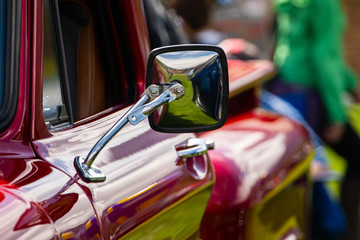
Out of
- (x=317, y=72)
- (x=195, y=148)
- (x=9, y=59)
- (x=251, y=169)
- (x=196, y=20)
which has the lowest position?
(x=317, y=72)

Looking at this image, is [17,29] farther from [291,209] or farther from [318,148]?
[318,148]

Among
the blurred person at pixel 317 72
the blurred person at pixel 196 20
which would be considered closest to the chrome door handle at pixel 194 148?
the blurred person at pixel 317 72

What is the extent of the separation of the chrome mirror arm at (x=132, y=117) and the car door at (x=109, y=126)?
0.03m

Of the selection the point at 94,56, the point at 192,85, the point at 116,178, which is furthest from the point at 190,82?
the point at 94,56

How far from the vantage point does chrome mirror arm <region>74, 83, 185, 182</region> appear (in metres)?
1.54

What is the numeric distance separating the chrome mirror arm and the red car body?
0.03 m

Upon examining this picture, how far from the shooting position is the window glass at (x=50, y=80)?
171cm

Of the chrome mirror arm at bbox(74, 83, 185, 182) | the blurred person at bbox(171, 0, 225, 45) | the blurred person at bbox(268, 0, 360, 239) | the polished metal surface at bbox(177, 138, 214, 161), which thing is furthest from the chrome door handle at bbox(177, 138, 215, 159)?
the blurred person at bbox(171, 0, 225, 45)

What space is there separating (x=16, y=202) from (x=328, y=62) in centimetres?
377

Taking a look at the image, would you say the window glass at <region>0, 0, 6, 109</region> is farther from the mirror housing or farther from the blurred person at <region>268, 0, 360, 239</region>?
the blurred person at <region>268, 0, 360, 239</region>

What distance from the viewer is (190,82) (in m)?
1.62

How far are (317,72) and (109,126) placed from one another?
10.8ft

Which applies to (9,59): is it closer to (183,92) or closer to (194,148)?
(183,92)

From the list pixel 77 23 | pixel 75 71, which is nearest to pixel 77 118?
pixel 75 71
